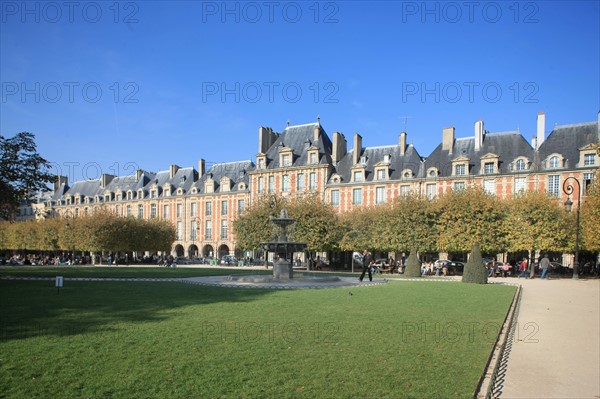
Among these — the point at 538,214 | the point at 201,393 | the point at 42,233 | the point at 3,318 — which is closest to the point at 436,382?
the point at 201,393

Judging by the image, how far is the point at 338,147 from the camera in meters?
52.5

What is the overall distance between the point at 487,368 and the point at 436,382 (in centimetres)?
139

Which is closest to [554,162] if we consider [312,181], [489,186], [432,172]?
[489,186]

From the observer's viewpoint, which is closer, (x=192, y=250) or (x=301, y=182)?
(x=301, y=182)

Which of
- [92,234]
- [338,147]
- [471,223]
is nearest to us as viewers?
[471,223]

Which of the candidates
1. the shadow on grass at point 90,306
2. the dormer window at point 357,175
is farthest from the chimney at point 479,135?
the shadow on grass at point 90,306

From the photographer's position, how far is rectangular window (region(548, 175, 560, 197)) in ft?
129

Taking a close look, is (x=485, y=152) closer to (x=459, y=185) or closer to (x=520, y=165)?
(x=520, y=165)

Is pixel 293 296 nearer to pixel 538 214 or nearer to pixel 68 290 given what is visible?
pixel 68 290

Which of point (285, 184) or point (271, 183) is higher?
point (271, 183)

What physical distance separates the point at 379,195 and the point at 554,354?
39.6 meters

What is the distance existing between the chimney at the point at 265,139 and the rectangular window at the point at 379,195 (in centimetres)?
1578

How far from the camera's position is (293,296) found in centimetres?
1435

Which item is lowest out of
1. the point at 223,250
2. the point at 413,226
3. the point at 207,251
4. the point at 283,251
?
the point at 207,251
